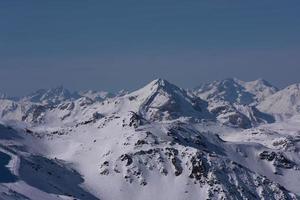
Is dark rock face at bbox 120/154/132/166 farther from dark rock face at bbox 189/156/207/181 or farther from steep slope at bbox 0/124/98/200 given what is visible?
dark rock face at bbox 189/156/207/181

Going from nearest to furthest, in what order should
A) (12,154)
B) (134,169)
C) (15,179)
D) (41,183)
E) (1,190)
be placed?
(1,190)
(15,179)
(41,183)
(12,154)
(134,169)

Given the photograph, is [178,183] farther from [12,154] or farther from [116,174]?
[12,154]

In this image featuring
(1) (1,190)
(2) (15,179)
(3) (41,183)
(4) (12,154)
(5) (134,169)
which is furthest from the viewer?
(5) (134,169)

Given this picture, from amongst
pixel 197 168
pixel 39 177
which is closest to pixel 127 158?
pixel 197 168

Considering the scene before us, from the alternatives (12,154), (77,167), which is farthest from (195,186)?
(12,154)

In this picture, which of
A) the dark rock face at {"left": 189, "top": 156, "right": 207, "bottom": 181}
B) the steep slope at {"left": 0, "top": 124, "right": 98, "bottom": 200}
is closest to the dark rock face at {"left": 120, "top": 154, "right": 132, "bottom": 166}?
the steep slope at {"left": 0, "top": 124, "right": 98, "bottom": 200}

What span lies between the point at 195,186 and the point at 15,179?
2263 inches

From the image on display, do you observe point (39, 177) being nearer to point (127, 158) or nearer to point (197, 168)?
point (127, 158)

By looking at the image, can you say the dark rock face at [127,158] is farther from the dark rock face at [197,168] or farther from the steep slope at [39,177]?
the dark rock face at [197,168]

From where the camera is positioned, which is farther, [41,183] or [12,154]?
[12,154]

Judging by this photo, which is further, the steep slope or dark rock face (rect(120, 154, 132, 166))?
dark rock face (rect(120, 154, 132, 166))

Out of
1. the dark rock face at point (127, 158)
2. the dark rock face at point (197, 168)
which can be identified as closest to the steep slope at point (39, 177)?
the dark rock face at point (127, 158)

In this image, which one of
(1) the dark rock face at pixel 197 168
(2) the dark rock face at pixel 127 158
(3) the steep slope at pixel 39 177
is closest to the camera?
(3) the steep slope at pixel 39 177

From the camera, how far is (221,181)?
181125 mm
